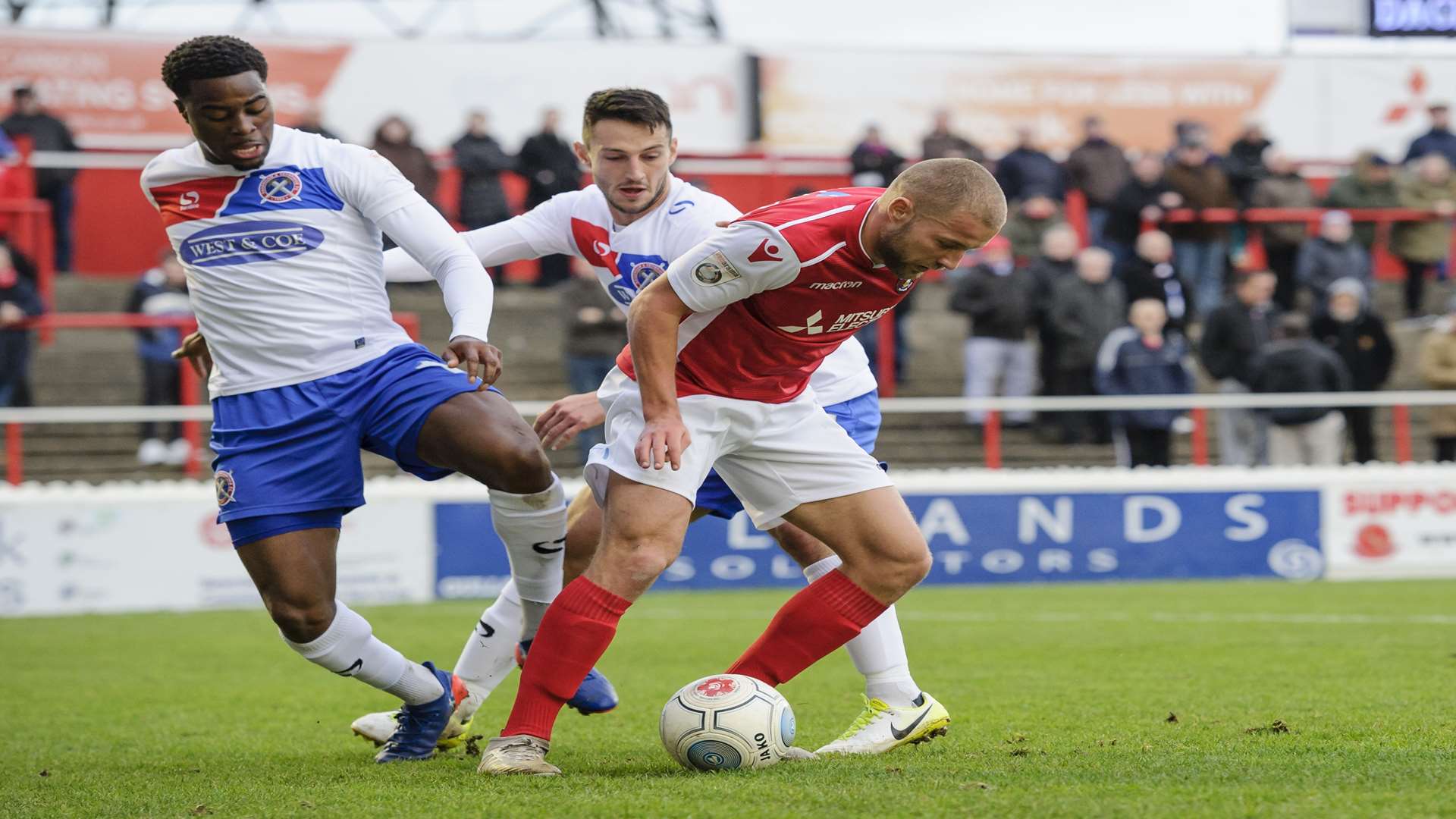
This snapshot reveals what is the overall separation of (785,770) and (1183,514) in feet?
32.9

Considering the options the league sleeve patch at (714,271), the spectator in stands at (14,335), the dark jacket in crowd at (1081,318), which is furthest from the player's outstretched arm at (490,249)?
the dark jacket in crowd at (1081,318)

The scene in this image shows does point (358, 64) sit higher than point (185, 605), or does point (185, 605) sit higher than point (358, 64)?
point (358, 64)

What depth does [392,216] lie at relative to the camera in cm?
531

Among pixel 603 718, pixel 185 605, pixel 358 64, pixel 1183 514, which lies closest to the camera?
pixel 603 718

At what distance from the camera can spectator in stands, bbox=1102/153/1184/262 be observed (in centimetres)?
1681

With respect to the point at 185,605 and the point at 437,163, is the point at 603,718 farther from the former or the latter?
the point at 437,163

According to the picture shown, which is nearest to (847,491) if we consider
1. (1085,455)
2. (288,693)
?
(288,693)

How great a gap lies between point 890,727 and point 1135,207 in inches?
486

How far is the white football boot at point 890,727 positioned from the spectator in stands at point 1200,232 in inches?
491

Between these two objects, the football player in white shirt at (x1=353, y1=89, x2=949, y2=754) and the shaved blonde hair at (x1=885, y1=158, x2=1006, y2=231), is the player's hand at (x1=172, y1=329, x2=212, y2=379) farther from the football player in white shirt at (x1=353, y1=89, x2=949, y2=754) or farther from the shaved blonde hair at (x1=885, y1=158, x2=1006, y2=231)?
the shaved blonde hair at (x1=885, y1=158, x2=1006, y2=231)

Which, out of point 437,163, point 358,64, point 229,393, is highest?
point 358,64

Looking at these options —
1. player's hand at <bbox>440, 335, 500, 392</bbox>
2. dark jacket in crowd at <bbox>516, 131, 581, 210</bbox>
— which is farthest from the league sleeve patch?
dark jacket in crowd at <bbox>516, 131, 581, 210</bbox>

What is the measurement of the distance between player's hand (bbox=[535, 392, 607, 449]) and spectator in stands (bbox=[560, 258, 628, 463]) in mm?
8523

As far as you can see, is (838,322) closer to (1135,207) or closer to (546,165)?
(546,165)
